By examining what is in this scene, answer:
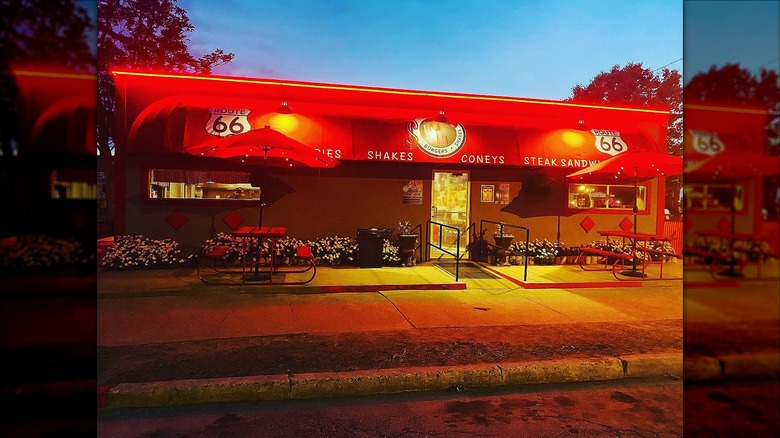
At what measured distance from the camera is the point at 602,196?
11.9 m

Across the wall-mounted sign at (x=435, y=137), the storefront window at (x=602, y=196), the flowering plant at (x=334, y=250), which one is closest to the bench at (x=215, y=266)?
the flowering plant at (x=334, y=250)

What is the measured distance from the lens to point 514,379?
15.3 feet

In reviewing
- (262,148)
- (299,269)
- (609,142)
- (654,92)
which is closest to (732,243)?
(262,148)

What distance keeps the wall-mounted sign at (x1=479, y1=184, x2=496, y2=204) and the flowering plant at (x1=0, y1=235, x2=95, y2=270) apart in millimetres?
9932

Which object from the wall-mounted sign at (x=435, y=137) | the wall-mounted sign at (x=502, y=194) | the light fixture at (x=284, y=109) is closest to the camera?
the light fixture at (x=284, y=109)

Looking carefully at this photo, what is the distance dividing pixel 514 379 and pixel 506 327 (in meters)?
1.48

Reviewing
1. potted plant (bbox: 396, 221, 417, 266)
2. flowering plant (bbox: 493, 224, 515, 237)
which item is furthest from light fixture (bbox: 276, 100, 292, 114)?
flowering plant (bbox: 493, 224, 515, 237)

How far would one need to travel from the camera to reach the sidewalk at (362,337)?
438cm

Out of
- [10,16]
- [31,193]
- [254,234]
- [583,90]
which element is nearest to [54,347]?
[31,193]

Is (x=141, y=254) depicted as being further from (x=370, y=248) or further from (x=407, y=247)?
(x=407, y=247)

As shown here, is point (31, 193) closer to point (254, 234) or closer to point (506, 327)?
point (506, 327)

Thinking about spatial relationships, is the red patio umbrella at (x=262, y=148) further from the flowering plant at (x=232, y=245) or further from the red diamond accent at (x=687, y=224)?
the red diamond accent at (x=687, y=224)

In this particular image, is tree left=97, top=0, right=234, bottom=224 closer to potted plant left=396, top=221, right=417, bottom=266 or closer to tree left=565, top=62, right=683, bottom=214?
potted plant left=396, top=221, right=417, bottom=266

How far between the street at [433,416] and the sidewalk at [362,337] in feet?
0.52
